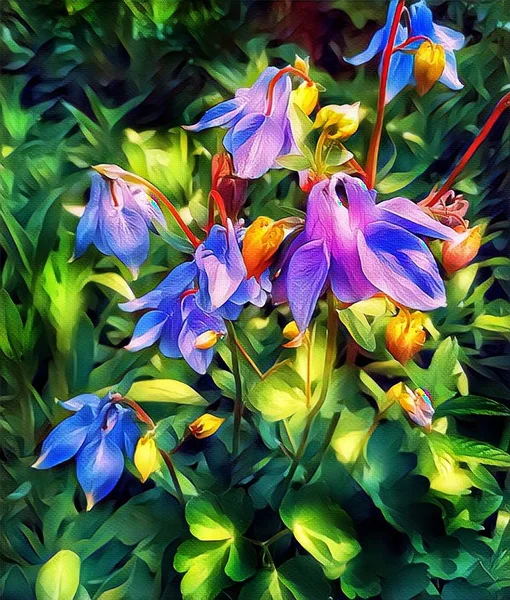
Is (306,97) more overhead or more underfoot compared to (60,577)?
more overhead

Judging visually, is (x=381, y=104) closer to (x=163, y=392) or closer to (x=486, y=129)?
(x=486, y=129)

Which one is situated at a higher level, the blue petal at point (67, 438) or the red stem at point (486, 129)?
the red stem at point (486, 129)

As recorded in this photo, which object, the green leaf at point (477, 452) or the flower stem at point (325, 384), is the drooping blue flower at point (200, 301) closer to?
the flower stem at point (325, 384)

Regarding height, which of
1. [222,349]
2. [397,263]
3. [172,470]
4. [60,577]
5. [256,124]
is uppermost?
[256,124]

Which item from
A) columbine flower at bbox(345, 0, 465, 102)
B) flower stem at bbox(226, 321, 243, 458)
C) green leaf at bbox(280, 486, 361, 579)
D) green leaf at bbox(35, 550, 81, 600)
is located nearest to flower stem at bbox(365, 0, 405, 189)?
columbine flower at bbox(345, 0, 465, 102)

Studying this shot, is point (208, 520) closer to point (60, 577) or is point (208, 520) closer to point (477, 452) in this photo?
point (60, 577)

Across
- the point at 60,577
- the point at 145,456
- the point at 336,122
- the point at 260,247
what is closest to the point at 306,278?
the point at 260,247

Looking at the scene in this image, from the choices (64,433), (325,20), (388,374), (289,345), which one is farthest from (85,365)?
(325,20)

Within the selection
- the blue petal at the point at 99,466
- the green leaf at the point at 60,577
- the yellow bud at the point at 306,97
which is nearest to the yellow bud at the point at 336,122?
the yellow bud at the point at 306,97
